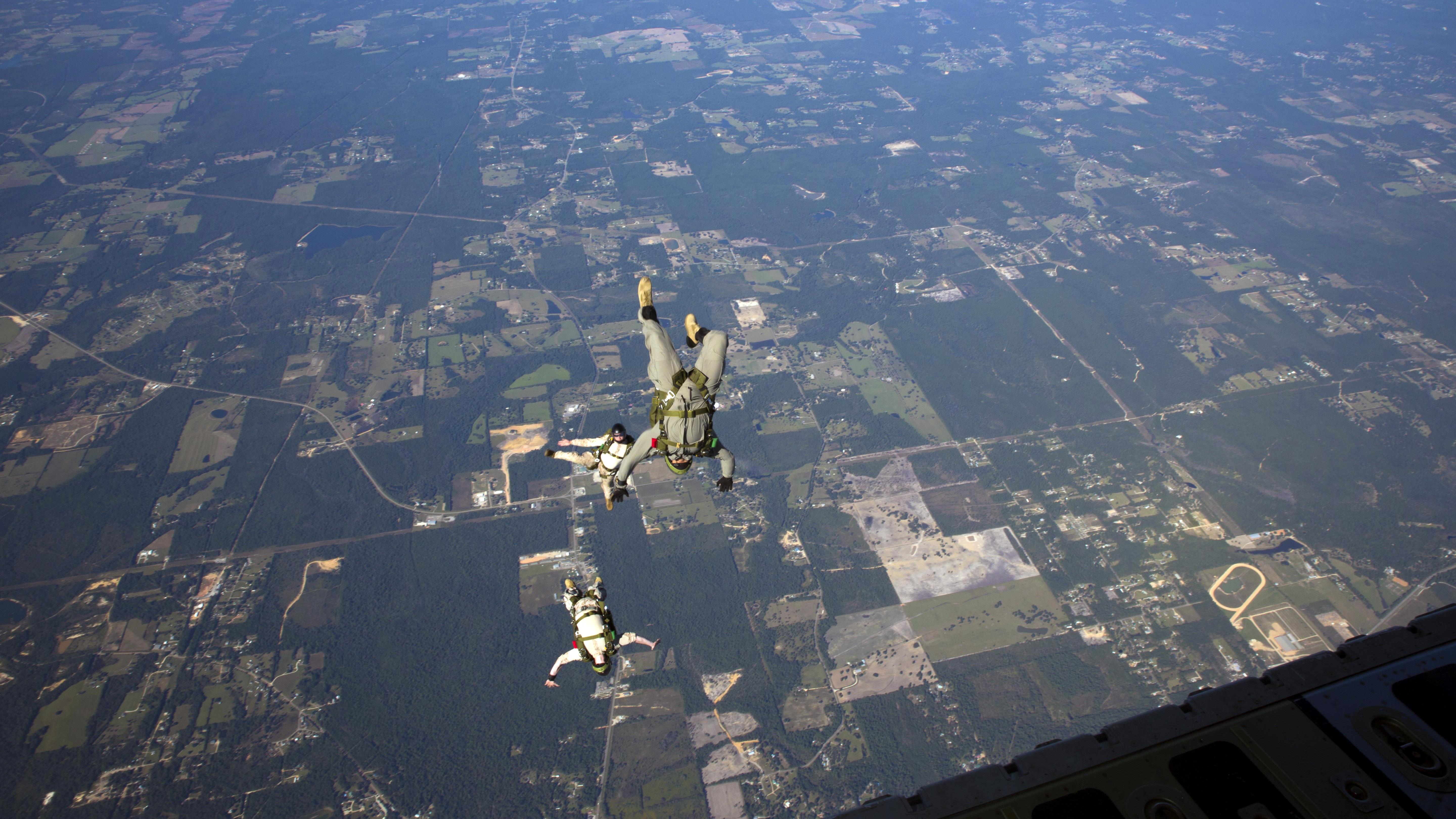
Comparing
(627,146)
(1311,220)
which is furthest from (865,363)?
(1311,220)

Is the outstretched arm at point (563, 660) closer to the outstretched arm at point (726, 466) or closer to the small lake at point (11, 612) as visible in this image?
the outstretched arm at point (726, 466)

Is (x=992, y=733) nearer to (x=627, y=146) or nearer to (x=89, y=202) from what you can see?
(x=627, y=146)

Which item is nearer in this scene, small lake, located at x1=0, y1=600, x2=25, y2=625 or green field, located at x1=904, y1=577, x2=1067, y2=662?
small lake, located at x1=0, y1=600, x2=25, y2=625

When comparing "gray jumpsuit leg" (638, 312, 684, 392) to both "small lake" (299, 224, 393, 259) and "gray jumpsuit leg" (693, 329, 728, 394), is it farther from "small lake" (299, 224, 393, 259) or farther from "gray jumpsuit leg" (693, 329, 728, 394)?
"small lake" (299, 224, 393, 259)

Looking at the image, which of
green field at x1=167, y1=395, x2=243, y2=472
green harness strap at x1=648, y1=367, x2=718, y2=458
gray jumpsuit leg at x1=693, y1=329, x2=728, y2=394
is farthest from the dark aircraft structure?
green field at x1=167, y1=395, x2=243, y2=472

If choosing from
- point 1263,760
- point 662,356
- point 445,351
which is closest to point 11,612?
point 445,351

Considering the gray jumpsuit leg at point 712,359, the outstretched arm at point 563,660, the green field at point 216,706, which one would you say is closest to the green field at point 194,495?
the green field at point 216,706
